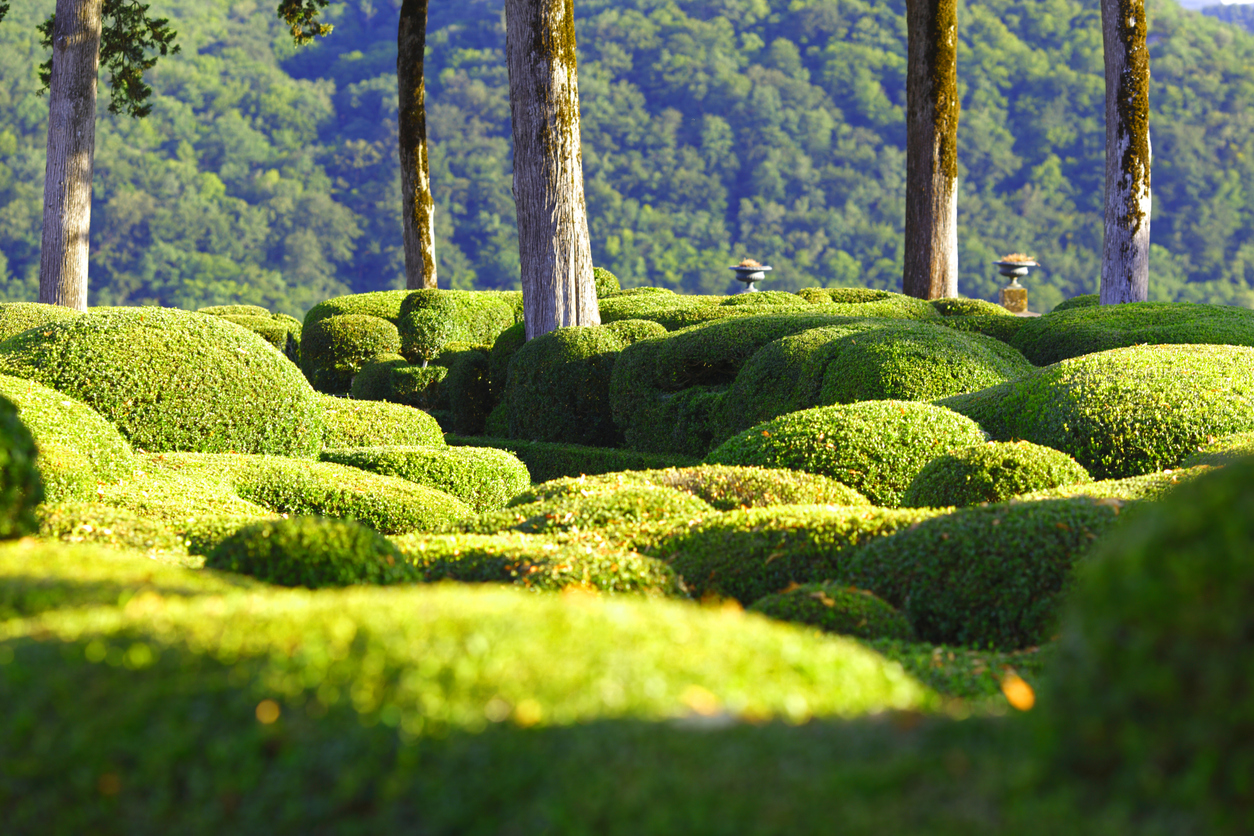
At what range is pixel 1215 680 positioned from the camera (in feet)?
5.60

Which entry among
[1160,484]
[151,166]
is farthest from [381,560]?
[151,166]

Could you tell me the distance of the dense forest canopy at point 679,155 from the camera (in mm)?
48938

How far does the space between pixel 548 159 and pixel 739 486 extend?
6280 mm

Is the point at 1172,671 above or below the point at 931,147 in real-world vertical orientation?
below

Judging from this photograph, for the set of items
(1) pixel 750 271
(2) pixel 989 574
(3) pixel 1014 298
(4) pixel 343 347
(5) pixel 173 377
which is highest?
(1) pixel 750 271

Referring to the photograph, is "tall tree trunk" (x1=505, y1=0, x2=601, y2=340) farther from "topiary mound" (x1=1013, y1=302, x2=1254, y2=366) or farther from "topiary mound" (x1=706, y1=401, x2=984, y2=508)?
"topiary mound" (x1=706, y1=401, x2=984, y2=508)

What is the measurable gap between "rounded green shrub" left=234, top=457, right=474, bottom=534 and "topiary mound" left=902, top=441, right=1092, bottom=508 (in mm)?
3060

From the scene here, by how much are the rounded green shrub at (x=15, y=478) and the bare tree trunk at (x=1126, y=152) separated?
1356 centimetres

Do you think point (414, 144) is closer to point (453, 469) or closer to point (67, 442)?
point (453, 469)

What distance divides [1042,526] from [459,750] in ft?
11.2

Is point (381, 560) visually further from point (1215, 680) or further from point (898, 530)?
point (1215, 680)

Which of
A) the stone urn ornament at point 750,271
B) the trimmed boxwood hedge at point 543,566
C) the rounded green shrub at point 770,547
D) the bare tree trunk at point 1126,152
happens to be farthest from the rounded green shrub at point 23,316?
the bare tree trunk at point 1126,152

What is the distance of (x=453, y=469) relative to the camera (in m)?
8.59

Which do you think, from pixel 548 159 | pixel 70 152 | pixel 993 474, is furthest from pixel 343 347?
pixel 993 474
